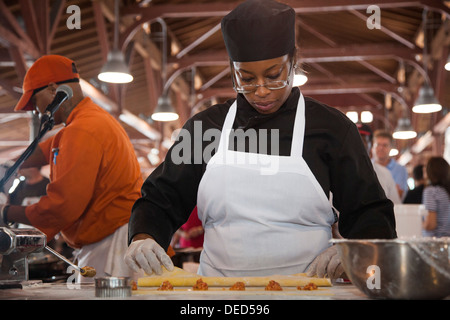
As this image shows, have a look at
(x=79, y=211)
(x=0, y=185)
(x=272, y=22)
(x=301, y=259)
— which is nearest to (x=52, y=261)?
(x=79, y=211)

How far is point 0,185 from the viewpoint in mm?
2150

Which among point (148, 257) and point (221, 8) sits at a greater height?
point (221, 8)

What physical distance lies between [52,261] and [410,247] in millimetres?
2107

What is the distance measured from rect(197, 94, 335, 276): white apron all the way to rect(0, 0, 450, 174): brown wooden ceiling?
3.50 meters

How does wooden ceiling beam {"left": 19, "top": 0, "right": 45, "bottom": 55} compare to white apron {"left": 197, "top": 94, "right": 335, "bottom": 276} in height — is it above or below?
above

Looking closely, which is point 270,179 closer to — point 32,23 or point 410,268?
point 410,268

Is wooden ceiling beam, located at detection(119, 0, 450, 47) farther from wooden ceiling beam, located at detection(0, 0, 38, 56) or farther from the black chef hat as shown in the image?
the black chef hat


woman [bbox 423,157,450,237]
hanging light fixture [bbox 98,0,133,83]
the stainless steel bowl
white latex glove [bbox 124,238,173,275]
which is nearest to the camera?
the stainless steel bowl

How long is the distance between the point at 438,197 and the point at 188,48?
8369 mm

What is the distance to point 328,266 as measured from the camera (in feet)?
5.51

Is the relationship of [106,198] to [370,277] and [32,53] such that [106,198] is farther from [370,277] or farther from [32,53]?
[32,53]

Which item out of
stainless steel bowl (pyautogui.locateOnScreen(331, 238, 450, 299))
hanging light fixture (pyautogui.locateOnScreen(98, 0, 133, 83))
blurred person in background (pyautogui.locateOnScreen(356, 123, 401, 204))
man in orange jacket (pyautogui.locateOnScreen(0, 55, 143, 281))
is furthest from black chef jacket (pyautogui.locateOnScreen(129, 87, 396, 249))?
hanging light fixture (pyautogui.locateOnScreen(98, 0, 133, 83))

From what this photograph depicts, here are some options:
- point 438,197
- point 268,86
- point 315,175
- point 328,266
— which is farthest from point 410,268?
point 438,197

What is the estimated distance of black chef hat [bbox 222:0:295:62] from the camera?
6.22 ft
